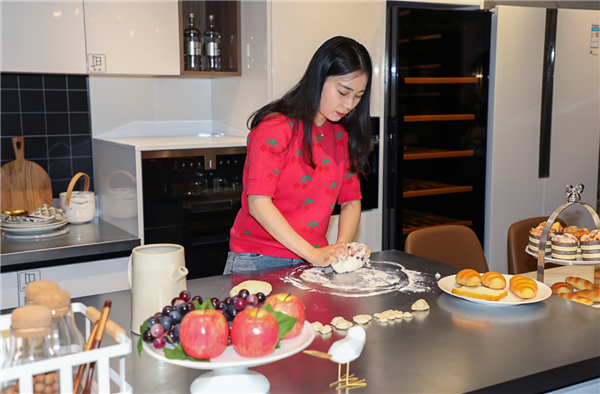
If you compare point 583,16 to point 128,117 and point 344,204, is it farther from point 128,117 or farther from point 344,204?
point 128,117

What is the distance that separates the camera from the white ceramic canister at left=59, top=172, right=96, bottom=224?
2.79 metres

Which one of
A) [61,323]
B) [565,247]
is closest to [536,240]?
[565,247]

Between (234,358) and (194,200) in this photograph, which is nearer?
(234,358)

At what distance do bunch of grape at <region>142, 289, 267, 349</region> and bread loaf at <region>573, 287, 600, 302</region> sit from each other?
108 cm

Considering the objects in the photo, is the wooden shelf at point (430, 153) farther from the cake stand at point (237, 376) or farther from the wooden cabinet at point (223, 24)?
the cake stand at point (237, 376)

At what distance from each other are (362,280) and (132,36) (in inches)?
68.7

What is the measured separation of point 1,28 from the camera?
95.9 inches

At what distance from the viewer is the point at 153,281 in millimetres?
1178

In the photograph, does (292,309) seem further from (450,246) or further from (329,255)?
(450,246)

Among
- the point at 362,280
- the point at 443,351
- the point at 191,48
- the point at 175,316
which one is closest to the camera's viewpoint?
the point at 175,316

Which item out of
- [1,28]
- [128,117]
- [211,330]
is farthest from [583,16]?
[211,330]

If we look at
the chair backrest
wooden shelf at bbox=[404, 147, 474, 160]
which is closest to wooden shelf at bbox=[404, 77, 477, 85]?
wooden shelf at bbox=[404, 147, 474, 160]

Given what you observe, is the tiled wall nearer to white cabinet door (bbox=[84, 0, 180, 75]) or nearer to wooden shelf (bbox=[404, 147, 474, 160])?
white cabinet door (bbox=[84, 0, 180, 75])

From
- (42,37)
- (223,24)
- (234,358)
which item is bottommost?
(234,358)
